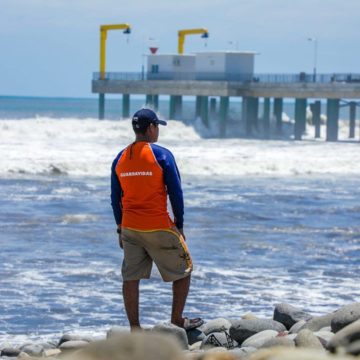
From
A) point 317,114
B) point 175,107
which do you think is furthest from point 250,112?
point 175,107

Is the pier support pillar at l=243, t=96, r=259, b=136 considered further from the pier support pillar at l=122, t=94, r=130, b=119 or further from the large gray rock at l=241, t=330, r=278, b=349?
the large gray rock at l=241, t=330, r=278, b=349

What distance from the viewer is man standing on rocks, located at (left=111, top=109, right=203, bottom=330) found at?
8.16 meters

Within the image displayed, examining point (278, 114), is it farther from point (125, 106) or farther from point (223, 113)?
point (125, 106)

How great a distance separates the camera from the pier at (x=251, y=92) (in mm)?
58125

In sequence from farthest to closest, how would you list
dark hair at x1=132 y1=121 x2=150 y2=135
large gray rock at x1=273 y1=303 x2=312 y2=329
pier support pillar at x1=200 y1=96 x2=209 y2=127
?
pier support pillar at x1=200 y1=96 x2=209 y2=127 → large gray rock at x1=273 y1=303 x2=312 y2=329 → dark hair at x1=132 y1=121 x2=150 y2=135

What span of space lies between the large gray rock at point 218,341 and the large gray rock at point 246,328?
76 mm

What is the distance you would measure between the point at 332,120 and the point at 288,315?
4996 centimetres

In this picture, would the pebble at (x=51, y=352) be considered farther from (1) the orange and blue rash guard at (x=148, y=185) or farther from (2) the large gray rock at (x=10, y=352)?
(1) the orange and blue rash guard at (x=148, y=185)

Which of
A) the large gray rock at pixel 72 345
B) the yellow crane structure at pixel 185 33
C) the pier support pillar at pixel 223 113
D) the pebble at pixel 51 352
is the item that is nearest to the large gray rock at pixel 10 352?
the pebble at pixel 51 352

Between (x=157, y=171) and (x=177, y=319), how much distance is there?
1.14m

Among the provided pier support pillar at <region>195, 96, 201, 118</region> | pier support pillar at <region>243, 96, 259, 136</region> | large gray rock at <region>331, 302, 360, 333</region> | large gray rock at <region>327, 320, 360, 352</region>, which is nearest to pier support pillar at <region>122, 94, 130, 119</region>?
pier support pillar at <region>195, 96, 201, 118</region>

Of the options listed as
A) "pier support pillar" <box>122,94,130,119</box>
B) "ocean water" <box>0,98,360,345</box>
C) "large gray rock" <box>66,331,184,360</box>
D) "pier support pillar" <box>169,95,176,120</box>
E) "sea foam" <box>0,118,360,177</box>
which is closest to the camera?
"large gray rock" <box>66,331,184,360</box>

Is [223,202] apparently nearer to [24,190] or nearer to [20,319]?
[24,190]

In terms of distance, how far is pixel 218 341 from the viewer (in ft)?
28.1
